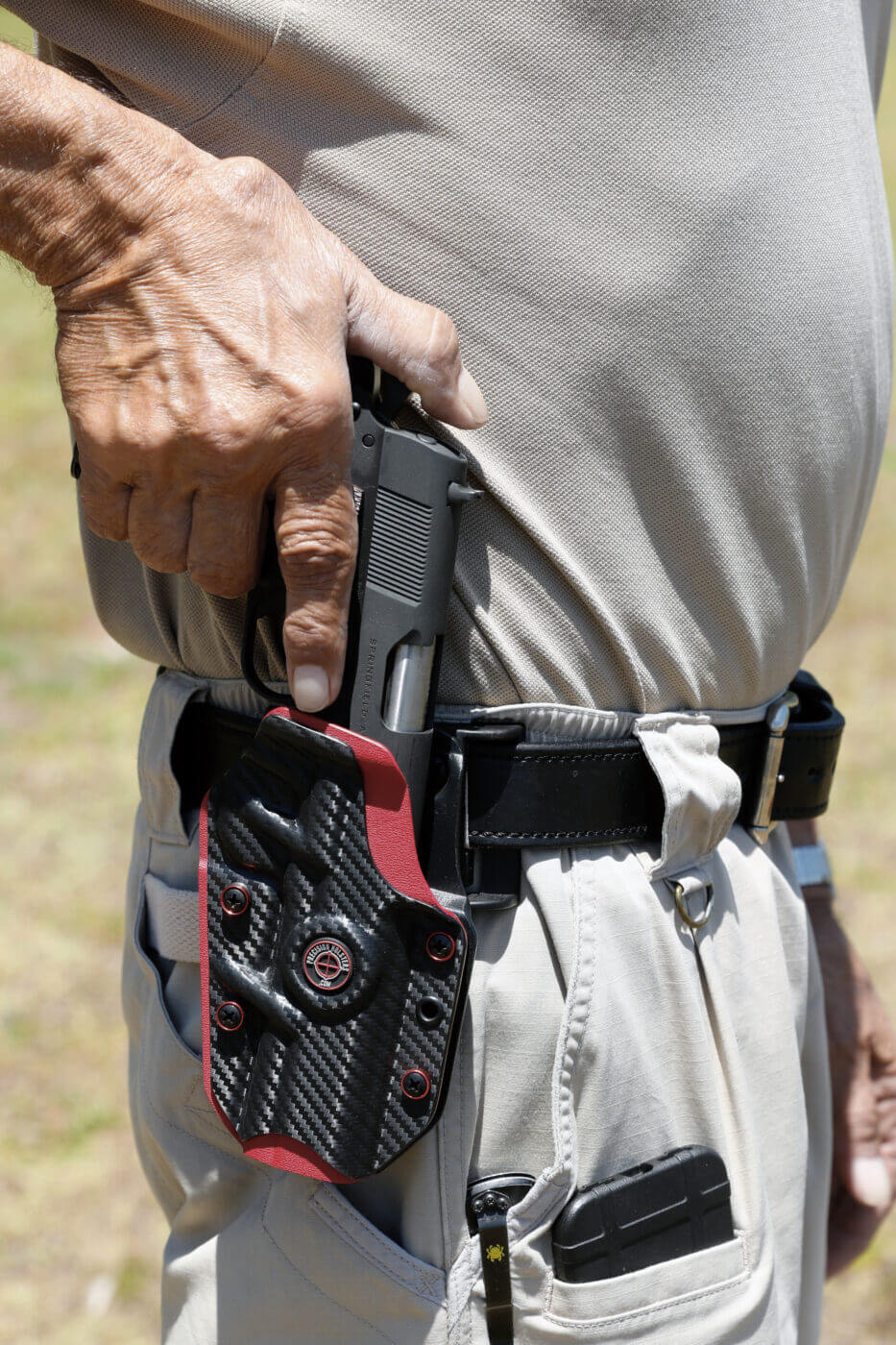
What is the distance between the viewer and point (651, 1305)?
4.02ft

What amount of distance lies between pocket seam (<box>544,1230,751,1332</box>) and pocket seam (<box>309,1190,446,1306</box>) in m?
0.11

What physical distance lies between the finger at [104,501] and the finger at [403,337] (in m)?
0.25

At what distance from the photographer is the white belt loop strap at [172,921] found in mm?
1314

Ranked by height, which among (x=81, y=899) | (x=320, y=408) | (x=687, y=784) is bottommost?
(x=81, y=899)

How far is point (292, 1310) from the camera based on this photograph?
1.24m

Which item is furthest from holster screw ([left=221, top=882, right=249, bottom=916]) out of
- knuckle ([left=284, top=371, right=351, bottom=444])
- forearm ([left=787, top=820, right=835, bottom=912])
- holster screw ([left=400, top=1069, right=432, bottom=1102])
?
forearm ([left=787, top=820, right=835, bottom=912])

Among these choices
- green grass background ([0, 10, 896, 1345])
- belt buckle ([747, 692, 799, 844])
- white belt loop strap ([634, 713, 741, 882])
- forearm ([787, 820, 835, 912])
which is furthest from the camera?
green grass background ([0, 10, 896, 1345])

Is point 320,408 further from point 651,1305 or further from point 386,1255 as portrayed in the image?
point 651,1305

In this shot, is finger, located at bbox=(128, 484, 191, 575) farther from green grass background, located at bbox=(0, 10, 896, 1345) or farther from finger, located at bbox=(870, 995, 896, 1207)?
finger, located at bbox=(870, 995, 896, 1207)

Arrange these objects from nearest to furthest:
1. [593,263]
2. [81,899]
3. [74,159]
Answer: [74,159] < [593,263] < [81,899]

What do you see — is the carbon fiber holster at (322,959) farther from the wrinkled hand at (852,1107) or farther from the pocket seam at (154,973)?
the wrinkled hand at (852,1107)

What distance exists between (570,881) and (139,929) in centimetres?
49

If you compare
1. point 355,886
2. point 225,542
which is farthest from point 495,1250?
point 225,542

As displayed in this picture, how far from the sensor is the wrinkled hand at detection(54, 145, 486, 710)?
1.07 meters
